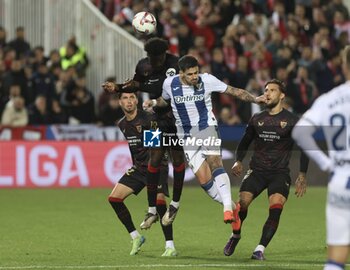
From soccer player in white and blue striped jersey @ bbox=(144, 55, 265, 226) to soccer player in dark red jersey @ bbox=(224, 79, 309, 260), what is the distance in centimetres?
30

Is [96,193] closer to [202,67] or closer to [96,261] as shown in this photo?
→ [202,67]

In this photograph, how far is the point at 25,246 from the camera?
1252 cm

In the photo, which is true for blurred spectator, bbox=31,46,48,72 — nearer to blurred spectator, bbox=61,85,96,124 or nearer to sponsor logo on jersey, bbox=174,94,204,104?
blurred spectator, bbox=61,85,96,124

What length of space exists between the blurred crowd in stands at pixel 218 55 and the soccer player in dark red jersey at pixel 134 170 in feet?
28.4

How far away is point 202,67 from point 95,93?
2.62 metres

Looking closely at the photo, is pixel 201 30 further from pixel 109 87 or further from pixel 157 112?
pixel 109 87

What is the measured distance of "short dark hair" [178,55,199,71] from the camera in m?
11.0

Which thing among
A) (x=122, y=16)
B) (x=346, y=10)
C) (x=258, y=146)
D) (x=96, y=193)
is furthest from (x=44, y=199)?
(x=346, y=10)

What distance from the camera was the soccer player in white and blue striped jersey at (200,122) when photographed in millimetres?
11266

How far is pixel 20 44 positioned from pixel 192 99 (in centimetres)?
1199

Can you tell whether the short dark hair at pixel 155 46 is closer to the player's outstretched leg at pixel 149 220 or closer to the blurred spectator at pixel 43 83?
the player's outstretched leg at pixel 149 220

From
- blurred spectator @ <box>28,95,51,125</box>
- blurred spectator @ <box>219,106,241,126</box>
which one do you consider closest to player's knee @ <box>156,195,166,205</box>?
blurred spectator @ <box>219,106,241,126</box>

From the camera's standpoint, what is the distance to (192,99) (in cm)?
1129

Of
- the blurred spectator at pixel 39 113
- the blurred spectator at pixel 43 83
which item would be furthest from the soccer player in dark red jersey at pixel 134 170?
the blurred spectator at pixel 43 83
